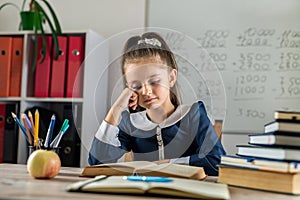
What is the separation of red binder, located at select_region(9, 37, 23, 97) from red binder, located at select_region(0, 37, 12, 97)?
A: 2 centimetres

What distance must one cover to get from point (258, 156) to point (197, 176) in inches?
5.5

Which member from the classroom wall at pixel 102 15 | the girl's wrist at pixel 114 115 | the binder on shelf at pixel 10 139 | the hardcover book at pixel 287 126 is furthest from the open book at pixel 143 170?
the classroom wall at pixel 102 15

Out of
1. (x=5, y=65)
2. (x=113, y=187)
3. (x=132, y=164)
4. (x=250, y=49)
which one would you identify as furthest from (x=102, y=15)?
(x=113, y=187)

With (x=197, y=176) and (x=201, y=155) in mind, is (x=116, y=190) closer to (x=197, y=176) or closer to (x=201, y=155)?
(x=197, y=176)

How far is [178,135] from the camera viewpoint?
104 centimetres

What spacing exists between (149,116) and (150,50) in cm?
16

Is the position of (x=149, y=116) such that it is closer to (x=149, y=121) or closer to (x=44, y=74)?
(x=149, y=121)

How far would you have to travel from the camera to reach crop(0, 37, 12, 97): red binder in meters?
2.37

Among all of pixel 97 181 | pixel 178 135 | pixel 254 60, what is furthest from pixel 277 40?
pixel 97 181

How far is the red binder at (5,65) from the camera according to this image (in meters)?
2.37

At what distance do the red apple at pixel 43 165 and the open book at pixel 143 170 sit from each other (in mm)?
92

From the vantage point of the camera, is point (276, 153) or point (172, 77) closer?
point (276, 153)

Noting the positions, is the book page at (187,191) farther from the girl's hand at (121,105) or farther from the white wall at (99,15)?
the white wall at (99,15)

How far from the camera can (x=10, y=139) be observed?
2322mm
